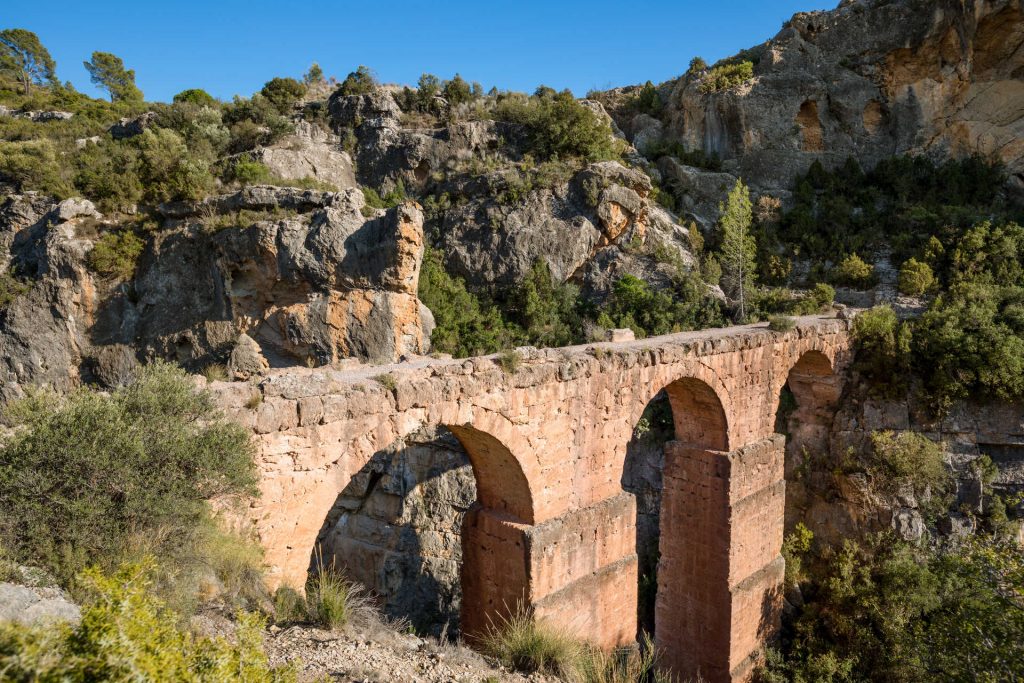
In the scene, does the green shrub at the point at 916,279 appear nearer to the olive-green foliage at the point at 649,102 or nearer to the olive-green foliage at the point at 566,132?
the olive-green foliage at the point at 566,132

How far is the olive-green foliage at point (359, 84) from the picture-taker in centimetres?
2584

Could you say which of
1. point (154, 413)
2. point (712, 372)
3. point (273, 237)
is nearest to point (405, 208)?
point (273, 237)

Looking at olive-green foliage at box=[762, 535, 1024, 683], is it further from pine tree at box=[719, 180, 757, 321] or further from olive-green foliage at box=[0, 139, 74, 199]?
olive-green foliage at box=[0, 139, 74, 199]

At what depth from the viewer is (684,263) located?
→ 68.3 ft

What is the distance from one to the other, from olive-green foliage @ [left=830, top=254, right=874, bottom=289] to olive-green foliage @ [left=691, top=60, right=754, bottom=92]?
12.9m

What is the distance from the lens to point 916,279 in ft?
60.0

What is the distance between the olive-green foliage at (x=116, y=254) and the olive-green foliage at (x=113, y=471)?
16.5 m

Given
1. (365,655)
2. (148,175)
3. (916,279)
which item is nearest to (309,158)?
(148,175)

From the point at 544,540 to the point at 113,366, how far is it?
54.0 ft

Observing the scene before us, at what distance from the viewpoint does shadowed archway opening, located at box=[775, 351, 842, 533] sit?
542 inches

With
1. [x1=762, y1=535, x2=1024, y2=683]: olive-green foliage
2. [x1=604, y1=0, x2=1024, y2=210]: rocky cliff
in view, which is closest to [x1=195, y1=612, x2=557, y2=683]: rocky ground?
[x1=762, y1=535, x2=1024, y2=683]: olive-green foliage

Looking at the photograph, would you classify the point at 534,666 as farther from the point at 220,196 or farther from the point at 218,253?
the point at 220,196

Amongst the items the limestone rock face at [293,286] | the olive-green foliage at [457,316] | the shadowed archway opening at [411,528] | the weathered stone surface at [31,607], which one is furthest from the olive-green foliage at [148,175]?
the weathered stone surface at [31,607]

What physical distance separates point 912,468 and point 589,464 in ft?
28.5
